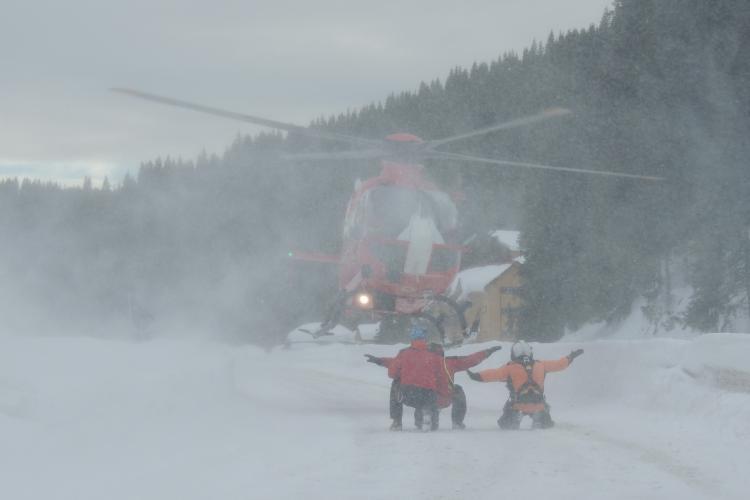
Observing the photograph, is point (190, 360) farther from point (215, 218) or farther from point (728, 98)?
point (215, 218)

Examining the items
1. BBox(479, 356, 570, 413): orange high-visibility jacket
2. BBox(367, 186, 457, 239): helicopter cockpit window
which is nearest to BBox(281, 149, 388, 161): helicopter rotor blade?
BBox(367, 186, 457, 239): helicopter cockpit window

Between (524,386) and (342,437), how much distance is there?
2.49 m

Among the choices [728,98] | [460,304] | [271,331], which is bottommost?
[271,331]

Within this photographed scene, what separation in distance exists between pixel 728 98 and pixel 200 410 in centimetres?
1963

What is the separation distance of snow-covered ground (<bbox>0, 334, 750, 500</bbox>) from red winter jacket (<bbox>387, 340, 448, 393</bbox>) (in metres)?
0.69

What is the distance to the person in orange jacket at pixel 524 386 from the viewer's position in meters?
13.3

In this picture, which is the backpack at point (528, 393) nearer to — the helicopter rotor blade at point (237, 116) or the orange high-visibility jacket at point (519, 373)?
the orange high-visibility jacket at point (519, 373)

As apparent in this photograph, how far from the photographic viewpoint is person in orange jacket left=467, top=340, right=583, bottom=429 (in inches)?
523

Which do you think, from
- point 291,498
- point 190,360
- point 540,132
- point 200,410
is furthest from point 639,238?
point 291,498

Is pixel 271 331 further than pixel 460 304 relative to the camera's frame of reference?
Yes

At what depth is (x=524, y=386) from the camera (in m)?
13.4

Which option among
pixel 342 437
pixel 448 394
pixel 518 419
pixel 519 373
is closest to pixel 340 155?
pixel 448 394

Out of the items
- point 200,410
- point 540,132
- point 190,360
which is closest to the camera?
point 200,410

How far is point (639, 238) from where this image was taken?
1337 inches
